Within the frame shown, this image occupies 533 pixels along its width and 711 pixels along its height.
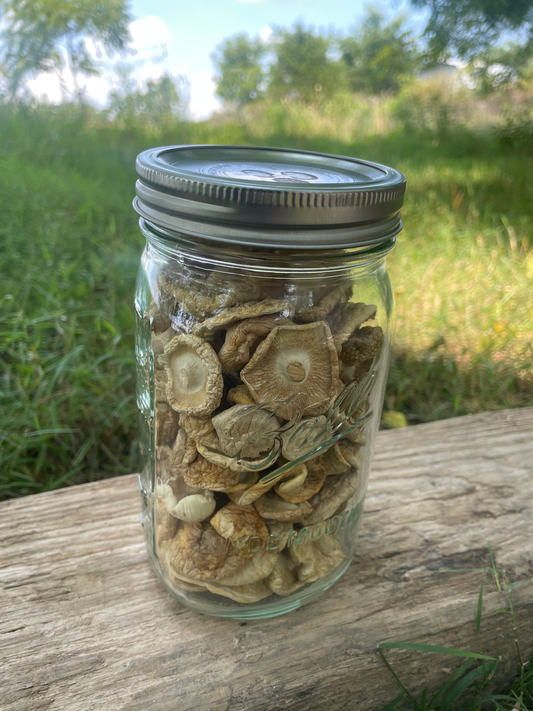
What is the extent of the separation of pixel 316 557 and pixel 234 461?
0.85ft

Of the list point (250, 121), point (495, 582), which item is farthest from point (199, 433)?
point (250, 121)

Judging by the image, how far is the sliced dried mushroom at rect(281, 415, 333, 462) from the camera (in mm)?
692

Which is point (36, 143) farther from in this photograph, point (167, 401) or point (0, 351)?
point (167, 401)

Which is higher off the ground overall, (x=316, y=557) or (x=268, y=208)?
(x=268, y=208)

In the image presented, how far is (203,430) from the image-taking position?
0.67 m

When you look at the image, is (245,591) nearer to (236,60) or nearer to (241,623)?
(241,623)

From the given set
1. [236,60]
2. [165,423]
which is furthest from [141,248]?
[236,60]

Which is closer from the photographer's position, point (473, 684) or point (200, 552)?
point (200, 552)

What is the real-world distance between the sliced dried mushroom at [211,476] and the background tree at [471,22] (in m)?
3.83

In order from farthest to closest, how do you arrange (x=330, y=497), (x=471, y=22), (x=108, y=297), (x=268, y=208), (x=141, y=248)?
(x=471, y=22) → (x=141, y=248) → (x=108, y=297) → (x=330, y=497) → (x=268, y=208)

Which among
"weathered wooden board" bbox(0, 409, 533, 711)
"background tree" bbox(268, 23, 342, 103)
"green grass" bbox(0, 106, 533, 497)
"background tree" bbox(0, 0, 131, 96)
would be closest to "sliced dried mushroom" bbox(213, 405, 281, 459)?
"weathered wooden board" bbox(0, 409, 533, 711)

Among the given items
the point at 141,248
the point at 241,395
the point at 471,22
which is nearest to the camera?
the point at 241,395

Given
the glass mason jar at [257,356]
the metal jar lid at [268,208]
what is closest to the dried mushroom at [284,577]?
the glass mason jar at [257,356]

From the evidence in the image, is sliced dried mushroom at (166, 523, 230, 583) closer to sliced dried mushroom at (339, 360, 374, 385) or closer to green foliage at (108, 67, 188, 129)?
sliced dried mushroom at (339, 360, 374, 385)
